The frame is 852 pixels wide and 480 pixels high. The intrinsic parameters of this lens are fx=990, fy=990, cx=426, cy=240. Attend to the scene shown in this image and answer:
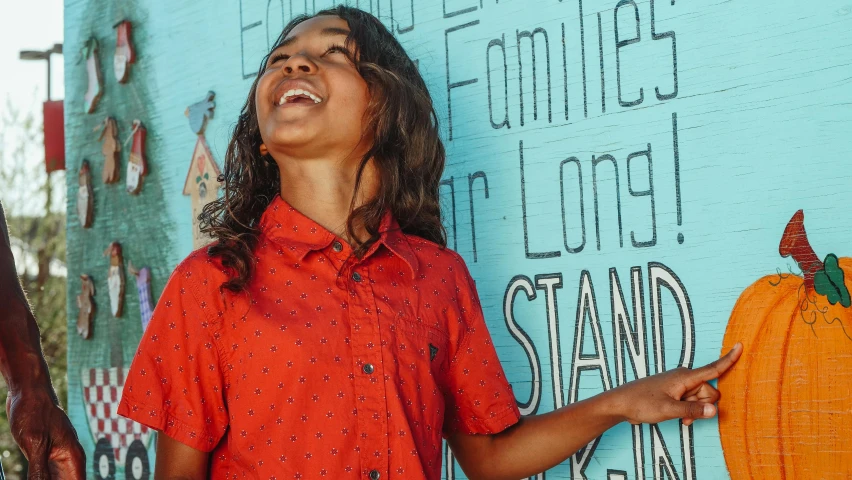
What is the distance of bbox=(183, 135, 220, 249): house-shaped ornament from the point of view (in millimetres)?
2889

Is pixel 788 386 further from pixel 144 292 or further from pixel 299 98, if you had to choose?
pixel 144 292

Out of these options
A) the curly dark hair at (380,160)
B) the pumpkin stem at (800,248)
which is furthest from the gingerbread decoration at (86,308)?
the pumpkin stem at (800,248)

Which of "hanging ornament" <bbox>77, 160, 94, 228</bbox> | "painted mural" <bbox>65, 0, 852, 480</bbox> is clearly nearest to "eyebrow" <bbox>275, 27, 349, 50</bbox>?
"painted mural" <bbox>65, 0, 852, 480</bbox>

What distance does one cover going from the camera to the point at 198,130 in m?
2.98

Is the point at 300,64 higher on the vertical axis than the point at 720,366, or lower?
higher

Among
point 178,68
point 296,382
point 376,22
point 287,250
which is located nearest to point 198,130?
point 178,68

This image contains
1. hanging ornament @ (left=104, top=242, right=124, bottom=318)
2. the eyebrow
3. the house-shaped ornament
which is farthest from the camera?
hanging ornament @ (left=104, top=242, right=124, bottom=318)

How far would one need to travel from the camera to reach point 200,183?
2938mm

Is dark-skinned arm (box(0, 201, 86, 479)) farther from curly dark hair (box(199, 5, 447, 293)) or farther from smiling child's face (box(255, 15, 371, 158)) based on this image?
smiling child's face (box(255, 15, 371, 158))

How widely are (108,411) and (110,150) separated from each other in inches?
33.9

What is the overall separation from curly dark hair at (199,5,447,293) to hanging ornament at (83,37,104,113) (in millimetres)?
1433

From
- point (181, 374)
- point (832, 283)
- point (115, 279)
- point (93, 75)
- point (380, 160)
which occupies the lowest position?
point (181, 374)

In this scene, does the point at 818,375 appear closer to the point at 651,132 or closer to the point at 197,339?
the point at 651,132

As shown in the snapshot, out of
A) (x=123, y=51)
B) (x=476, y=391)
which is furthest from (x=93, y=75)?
(x=476, y=391)
